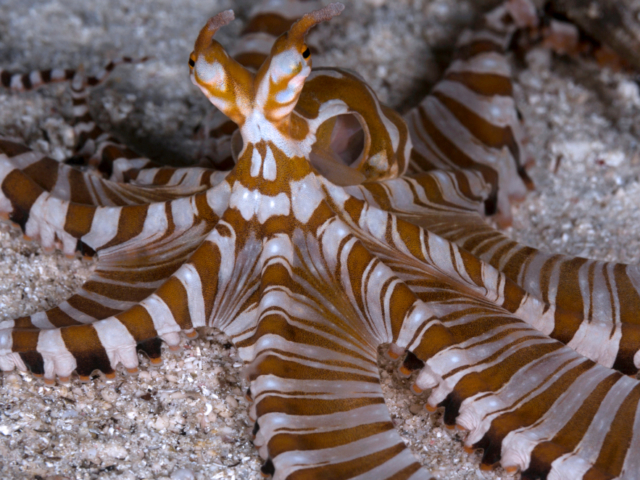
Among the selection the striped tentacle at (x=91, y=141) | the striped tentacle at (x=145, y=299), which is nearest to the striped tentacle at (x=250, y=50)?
the striped tentacle at (x=91, y=141)

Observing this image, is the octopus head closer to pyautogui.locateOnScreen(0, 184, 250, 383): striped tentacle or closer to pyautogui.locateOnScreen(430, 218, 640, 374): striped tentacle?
pyautogui.locateOnScreen(0, 184, 250, 383): striped tentacle

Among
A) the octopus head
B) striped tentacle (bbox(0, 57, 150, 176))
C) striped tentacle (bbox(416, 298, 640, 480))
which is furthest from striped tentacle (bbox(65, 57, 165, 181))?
striped tentacle (bbox(416, 298, 640, 480))

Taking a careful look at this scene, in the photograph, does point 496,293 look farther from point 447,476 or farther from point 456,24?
point 456,24

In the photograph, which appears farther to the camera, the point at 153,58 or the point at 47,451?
the point at 153,58

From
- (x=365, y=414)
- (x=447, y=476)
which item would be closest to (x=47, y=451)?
(x=365, y=414)

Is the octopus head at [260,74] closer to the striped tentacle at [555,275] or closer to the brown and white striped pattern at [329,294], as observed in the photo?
the brown and white striped pattern at [329,294]

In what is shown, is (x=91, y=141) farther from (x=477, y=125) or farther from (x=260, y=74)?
(x=477, y=125)
